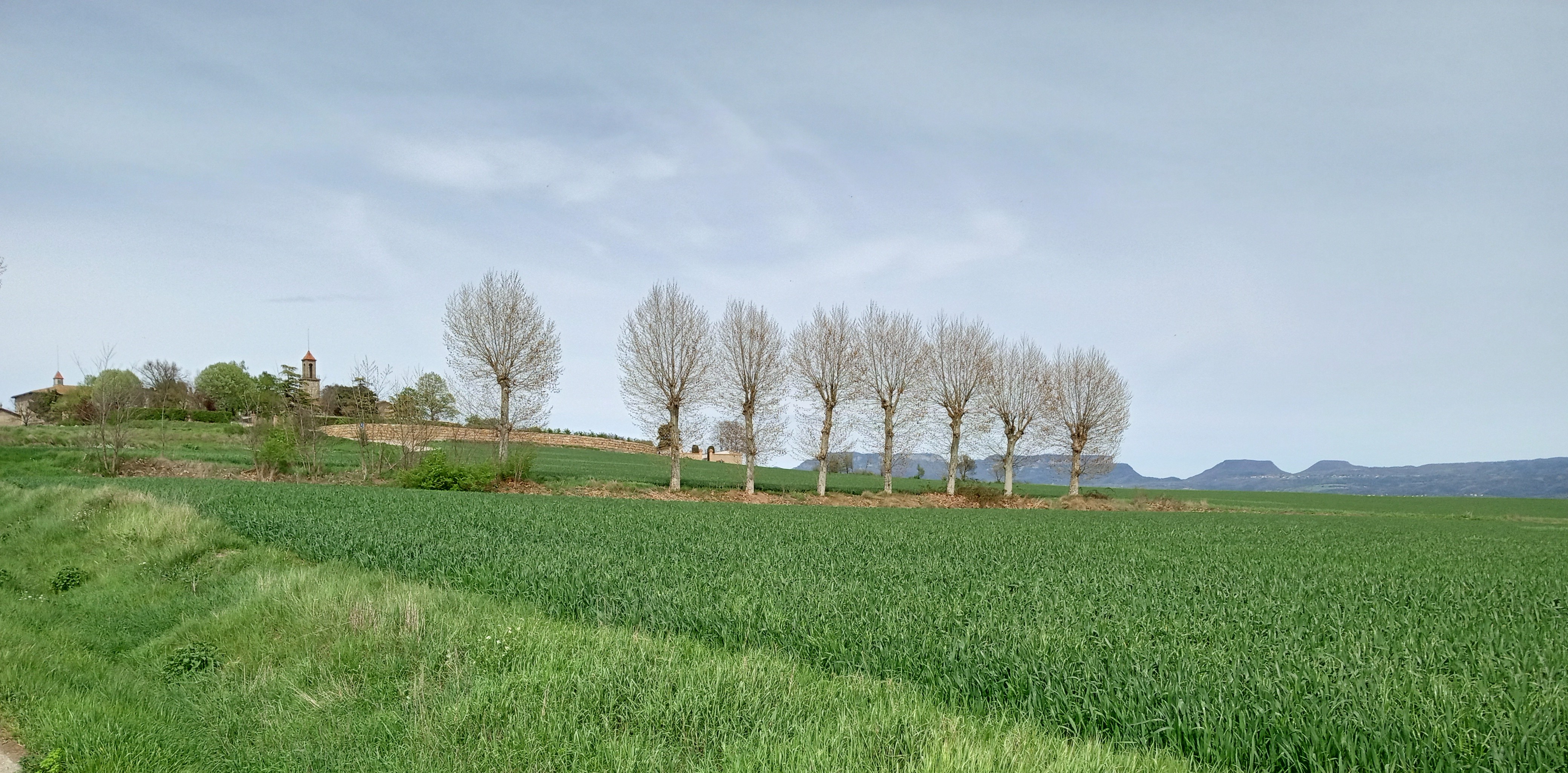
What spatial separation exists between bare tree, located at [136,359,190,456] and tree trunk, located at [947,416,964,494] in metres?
57.4

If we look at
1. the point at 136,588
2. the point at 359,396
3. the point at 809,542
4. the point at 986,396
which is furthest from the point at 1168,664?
the point at 986,396

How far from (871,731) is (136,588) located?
1307 centimetres

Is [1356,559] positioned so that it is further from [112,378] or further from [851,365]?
[112,378]

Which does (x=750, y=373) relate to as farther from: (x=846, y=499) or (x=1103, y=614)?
(x=1103, y=614)

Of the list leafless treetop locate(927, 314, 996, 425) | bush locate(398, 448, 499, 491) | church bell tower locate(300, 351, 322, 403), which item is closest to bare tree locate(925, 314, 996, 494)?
leafless treetop locate(927, 314, 996, 425)

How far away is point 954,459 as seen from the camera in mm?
50844

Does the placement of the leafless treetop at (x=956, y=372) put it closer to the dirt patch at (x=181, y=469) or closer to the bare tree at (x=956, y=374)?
the bare tree at (x=956, y=374)

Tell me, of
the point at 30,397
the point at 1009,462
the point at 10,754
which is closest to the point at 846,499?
the point at 1009,462

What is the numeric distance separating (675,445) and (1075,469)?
30474 mm

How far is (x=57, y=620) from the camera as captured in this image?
439 inches

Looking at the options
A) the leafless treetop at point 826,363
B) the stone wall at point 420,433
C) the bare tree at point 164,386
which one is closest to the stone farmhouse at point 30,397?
the bare tree at point 164,386

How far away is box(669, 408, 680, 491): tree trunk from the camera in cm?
4341

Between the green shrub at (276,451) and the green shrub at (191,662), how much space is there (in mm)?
38151

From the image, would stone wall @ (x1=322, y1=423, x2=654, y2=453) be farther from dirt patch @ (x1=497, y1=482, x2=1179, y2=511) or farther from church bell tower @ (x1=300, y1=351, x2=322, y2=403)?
church bell tower @ (x1=300, y1=351, x2=322, y2=403)
